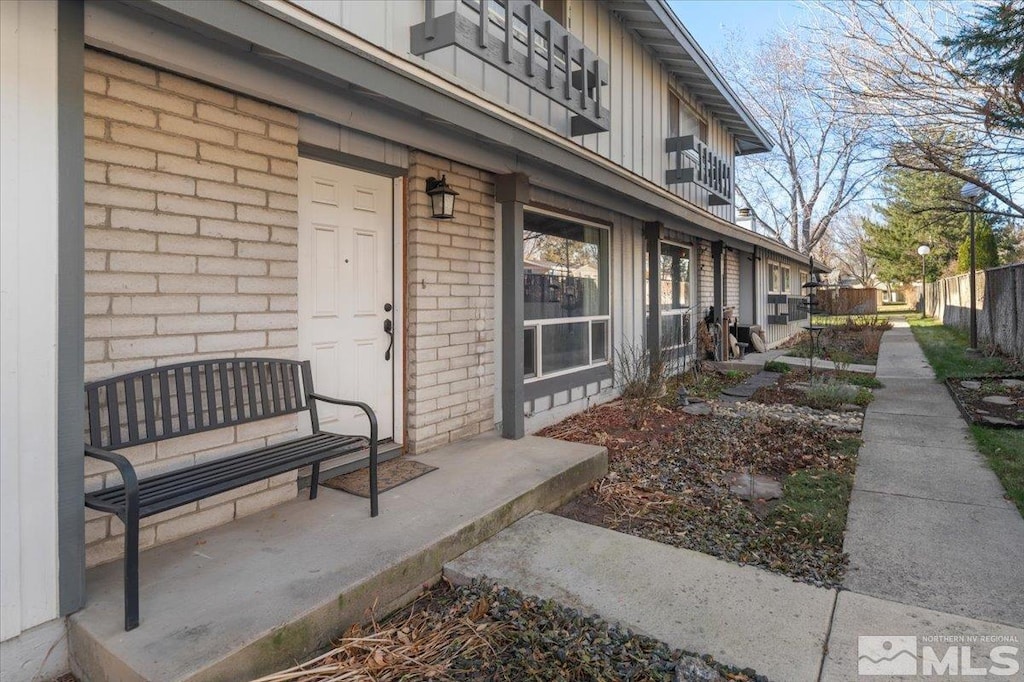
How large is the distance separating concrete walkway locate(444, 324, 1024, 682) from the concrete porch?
0.24 m

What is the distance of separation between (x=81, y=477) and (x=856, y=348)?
15.9m

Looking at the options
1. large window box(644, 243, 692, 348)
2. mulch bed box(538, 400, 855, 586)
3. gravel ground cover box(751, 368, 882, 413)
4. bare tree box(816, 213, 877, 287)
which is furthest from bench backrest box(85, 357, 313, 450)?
bare tree box(816, 213, 877, 287)

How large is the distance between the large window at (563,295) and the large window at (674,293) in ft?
→ 5.00

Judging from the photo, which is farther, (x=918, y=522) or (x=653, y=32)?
(x=653, y=32)

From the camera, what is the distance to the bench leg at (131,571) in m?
2.14

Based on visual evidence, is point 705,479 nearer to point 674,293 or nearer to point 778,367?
point 674,293

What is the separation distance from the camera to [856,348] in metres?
14.3

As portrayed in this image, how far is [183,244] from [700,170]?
782 cm

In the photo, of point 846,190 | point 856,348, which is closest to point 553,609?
point 856,348

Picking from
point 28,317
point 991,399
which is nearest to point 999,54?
point 991,399

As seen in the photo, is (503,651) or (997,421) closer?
(503,651)

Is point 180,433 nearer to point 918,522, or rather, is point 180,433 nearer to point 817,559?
point 817,559

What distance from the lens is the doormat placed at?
12.4 feet

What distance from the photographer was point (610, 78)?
674cm
